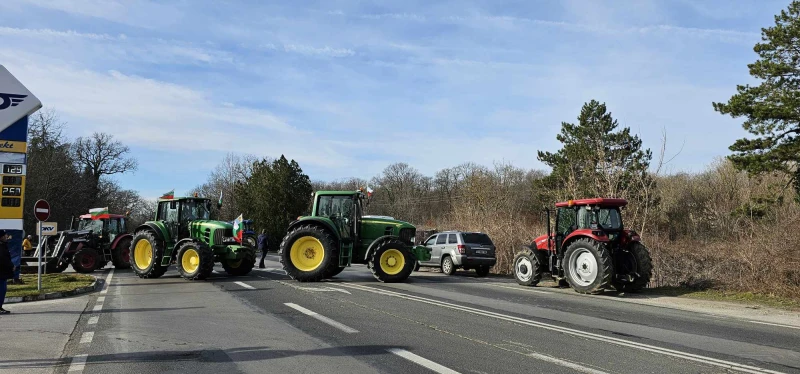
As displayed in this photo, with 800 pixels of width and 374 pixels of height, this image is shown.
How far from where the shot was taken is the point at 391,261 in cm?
1667

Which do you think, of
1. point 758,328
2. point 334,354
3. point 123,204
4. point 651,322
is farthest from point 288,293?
point 123,204

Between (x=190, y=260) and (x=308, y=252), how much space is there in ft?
12.5

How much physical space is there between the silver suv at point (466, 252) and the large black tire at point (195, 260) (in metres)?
8.74

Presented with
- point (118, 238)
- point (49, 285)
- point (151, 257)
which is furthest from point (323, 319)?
point (118, 238)

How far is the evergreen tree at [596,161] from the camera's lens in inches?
811

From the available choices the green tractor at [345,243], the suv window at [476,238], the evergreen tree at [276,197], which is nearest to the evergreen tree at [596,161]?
the suv window at [476,238]

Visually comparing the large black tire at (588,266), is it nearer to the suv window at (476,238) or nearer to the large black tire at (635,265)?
the large black tire at (635,265)

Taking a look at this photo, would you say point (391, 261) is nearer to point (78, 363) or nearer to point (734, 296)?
point (734, 296)

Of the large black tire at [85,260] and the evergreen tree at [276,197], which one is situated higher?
the evergreen tree at [276,197]

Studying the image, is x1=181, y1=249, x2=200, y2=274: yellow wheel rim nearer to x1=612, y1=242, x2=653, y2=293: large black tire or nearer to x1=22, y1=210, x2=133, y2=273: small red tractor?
x1=22, y1=210, x2=133, y2=273: small red tractor

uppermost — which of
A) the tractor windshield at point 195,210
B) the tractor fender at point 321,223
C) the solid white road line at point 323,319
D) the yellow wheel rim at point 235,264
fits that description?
the tractor windshield at point 195,210

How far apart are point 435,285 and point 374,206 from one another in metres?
56.6

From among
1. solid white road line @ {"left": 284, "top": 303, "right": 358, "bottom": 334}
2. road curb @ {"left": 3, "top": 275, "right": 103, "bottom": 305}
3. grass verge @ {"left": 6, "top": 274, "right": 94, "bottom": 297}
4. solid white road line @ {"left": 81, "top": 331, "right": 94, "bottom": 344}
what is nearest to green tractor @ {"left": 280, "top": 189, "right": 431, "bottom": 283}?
solid white road line @ {"left": 284, "top": 303, "right": 358, "bottom": 334}

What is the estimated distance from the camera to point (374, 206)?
7288cm
